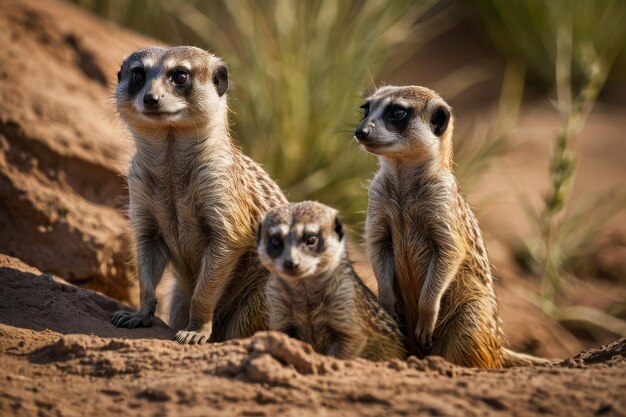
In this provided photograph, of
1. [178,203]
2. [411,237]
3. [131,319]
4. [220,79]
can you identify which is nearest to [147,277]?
[131,319]

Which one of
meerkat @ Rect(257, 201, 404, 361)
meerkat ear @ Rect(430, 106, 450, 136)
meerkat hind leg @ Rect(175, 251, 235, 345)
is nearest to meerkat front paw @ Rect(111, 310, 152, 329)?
meerkat hind leg @ Rect(175, 251, 235, 345)

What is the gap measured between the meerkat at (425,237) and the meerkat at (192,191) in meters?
0.67

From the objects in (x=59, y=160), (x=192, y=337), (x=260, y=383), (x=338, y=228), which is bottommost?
(x=260, y=383)

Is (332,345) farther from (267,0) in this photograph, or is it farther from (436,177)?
(267,0)

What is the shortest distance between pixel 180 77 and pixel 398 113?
1070 mm

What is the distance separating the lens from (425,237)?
13.9ft

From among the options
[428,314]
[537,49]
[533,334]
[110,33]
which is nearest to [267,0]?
[110,33]

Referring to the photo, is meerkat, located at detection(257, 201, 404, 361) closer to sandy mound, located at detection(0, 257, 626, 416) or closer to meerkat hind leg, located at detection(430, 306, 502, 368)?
sandy mound, located at detection(0, 257, 626, 416)

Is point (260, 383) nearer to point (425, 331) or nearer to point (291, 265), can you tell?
point (291, 265)

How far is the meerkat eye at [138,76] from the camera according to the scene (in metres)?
4.27

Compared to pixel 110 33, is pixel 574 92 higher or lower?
higher

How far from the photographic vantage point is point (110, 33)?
7266 millimetres

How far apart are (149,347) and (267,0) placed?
4700mm

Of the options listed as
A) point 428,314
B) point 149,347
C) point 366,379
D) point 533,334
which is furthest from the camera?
point 533,334
